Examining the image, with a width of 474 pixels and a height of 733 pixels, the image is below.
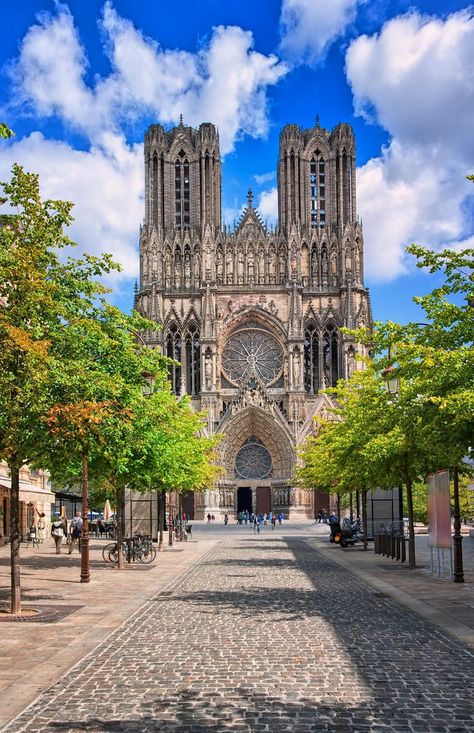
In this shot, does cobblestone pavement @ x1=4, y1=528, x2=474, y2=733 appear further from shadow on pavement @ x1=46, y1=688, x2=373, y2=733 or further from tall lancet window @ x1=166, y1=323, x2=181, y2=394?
tall lancet window @ x1=166, y1=323, x2=181, y2=394

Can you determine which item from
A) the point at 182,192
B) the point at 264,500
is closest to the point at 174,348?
the point at 182,192

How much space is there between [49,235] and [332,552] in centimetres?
2011

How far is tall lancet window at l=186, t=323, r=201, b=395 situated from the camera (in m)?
74.5

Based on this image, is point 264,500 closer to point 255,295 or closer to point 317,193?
point 255,295

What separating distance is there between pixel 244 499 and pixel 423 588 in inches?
2207

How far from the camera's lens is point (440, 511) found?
19.9m

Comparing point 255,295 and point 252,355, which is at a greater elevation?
point 255,295

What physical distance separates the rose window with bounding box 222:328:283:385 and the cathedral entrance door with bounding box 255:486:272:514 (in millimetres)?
8943

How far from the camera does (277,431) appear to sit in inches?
2776

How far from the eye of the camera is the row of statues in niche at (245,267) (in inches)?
2970

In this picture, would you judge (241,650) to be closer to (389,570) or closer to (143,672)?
(143,672)

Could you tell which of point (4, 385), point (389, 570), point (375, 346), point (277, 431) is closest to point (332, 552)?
point (389, 570)

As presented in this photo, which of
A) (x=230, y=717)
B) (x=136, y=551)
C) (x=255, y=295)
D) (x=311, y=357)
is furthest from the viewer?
(x=255, y=295)

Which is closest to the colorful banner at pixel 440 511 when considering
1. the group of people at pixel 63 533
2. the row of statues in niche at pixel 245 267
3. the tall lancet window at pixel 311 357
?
the group of people at pixel 63 533
